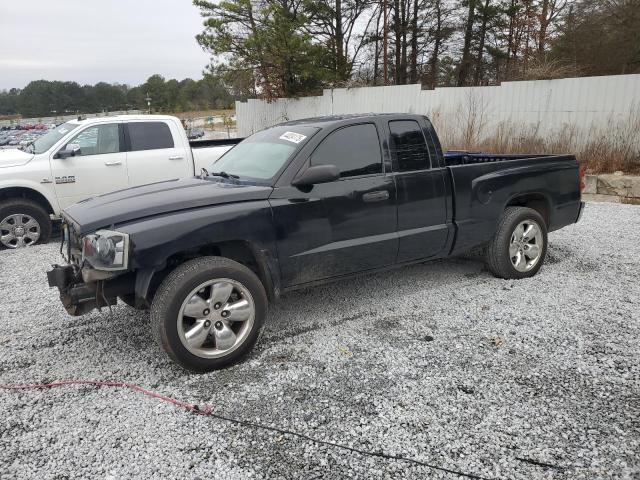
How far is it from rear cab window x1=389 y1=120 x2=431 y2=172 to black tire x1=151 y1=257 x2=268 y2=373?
1.76 metres

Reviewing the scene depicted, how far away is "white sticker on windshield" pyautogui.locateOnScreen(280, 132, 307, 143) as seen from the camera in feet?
12.7

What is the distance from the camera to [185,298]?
3084 mm

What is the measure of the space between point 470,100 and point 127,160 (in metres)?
10.1

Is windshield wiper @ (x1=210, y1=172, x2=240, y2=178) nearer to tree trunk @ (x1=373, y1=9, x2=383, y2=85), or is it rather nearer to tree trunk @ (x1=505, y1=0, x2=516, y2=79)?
tree trunk @ (x1=505, y1=0, x2=516, y2=79)

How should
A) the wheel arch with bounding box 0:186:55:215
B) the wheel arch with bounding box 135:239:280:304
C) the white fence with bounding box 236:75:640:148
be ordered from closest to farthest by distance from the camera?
the wheel arch with bounding box 135:239:280:304, the wheel arch with bounding box 0:186:55:215, the white fence with bounding box 236:75:640:148

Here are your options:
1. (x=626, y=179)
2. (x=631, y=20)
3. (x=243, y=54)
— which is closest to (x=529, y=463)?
(x=626, y=179)

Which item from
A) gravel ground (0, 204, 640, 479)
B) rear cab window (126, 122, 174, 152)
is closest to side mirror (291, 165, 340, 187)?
gravel ground (0, 204, 640, 479)

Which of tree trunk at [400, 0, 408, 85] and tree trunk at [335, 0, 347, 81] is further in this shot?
tree trunk at [400, 0, 408, 85]

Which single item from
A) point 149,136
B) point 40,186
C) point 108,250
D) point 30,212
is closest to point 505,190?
point 108,250

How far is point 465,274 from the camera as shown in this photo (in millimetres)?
5250

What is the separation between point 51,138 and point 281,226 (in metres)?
5.54

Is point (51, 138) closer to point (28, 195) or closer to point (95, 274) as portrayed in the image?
point (28, 195)

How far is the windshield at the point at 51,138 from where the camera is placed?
6.99 metres

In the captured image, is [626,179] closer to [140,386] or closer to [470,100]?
[470,100]
